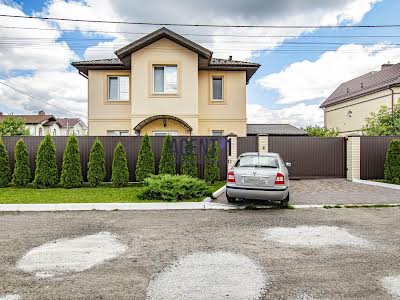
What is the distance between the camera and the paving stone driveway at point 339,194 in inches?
380

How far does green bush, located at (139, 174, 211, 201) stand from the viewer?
9.61 m

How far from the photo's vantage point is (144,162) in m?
12.7

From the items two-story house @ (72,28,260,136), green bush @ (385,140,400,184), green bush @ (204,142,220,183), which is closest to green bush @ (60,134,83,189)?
two-story house @ (72,28,260,136)

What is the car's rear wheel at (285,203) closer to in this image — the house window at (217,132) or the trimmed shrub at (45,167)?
the trimmed shrub at (45,167)

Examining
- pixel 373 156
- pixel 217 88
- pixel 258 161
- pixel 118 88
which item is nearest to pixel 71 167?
pixel 118 88

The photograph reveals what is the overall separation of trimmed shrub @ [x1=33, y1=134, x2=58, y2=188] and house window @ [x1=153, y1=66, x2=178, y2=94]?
6.40m

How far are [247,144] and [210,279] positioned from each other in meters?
11.4

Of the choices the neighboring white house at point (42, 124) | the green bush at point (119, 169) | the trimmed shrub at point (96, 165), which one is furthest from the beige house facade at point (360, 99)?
the neighboring white house at point (42, 124)

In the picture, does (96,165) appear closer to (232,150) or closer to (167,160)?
(167,160)

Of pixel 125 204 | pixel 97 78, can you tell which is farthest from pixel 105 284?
pixel 97 78

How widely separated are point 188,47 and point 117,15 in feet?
13.2

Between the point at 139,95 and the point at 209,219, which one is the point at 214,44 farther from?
the point at 209,219

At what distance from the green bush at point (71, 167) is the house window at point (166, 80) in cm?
584

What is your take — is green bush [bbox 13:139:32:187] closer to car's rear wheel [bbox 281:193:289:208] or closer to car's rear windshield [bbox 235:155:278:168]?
car's rear windshield [bbox 235:155:278:168]
